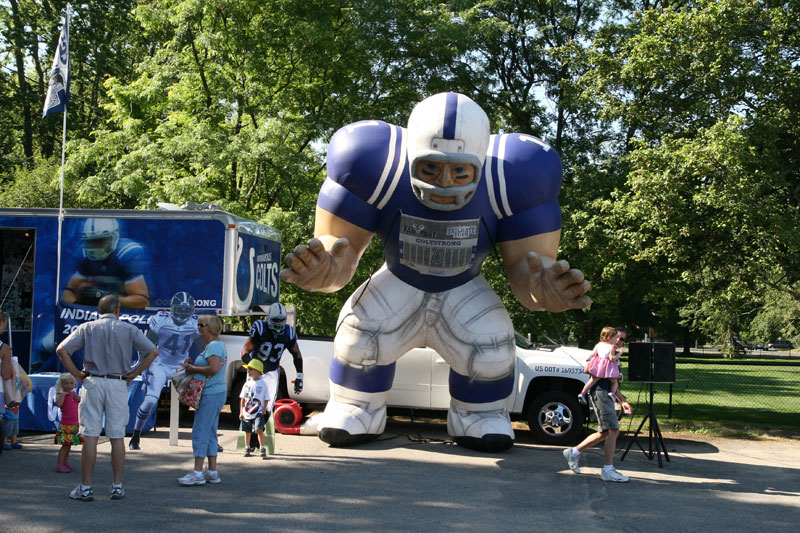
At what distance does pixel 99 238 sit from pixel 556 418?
5994mm

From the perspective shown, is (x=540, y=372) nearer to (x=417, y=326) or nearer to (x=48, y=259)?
(x=417, y=326)

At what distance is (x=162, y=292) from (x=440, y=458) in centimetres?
399

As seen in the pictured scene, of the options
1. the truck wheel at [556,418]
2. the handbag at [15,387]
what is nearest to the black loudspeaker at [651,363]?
the truck wheel at [556,418]

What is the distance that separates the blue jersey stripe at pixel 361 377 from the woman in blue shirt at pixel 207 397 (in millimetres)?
1834

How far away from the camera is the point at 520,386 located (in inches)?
368

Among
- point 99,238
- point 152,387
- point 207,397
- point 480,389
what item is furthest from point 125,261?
point 480,389

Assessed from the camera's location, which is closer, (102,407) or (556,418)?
(102,407)

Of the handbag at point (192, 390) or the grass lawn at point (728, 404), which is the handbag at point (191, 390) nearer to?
the handbag at point (192, 390)

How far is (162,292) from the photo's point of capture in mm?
9391

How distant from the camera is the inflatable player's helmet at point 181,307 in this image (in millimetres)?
9070

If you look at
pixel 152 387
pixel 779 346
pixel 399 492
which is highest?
pixel 152 387

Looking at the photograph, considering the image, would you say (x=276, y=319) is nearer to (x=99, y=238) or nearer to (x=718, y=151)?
(x=99, y=238)

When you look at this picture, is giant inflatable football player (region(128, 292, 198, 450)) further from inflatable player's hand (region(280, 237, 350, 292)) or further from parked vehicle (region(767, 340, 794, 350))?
parked vehicle (region(767, 340, 794, 350))

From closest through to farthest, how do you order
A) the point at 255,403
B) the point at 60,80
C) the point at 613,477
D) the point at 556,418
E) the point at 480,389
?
the point at 613,477 → the point at 255,403 → the point at 480,389 → the point at 556,418 → the point at 60,80
